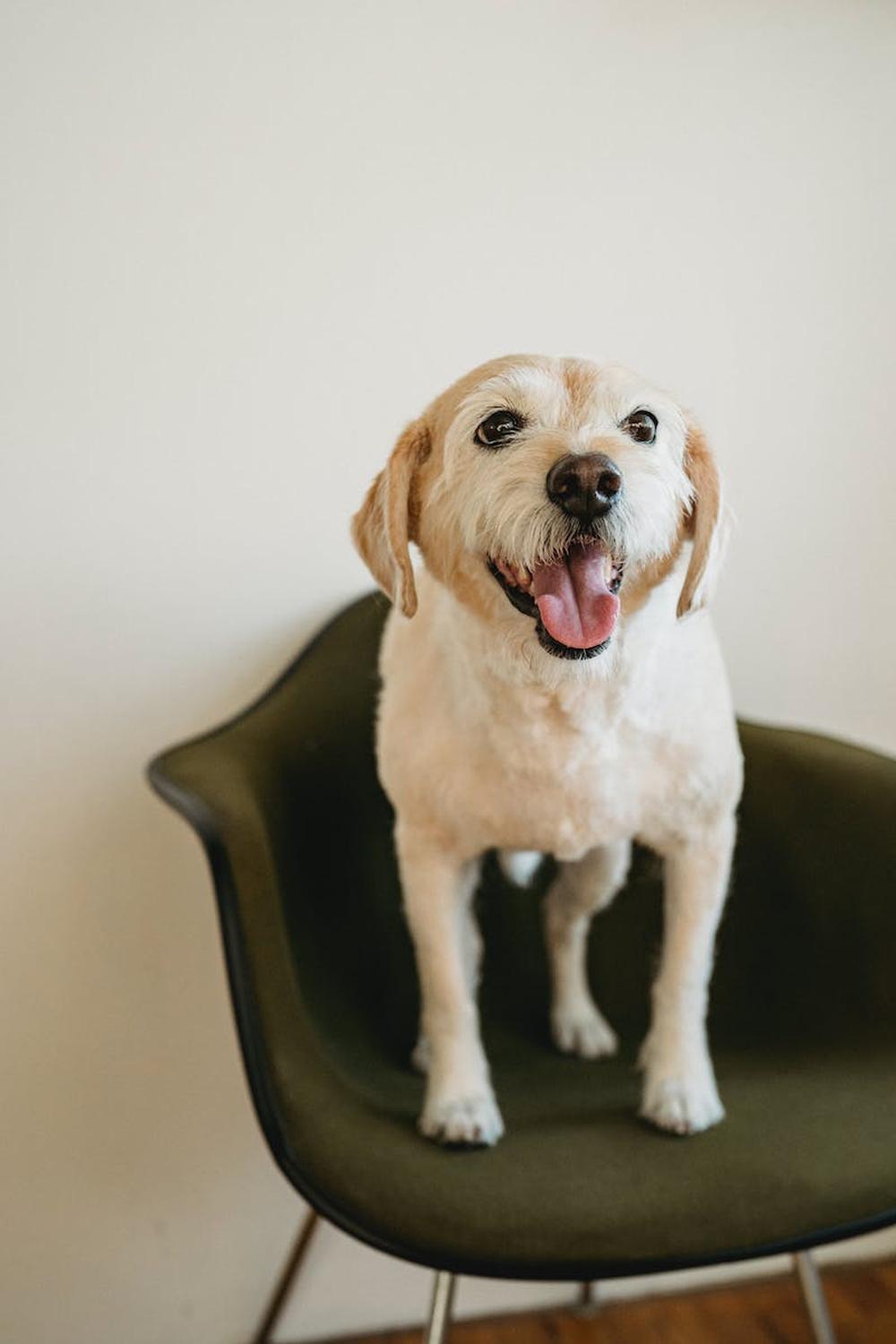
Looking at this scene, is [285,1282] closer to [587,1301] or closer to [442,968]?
[587,1301]

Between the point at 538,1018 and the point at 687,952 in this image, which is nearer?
the point at 687,952

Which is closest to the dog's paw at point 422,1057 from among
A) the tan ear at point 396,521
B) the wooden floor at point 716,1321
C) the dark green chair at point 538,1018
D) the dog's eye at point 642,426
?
the dark green chair at point 538,1018

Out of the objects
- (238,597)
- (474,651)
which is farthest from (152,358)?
(474,651)

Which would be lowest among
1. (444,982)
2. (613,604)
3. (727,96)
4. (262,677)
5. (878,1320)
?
(878,1320)

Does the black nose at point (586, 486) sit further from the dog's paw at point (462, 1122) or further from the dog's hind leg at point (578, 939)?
the dog's paw at point (462, 1122)

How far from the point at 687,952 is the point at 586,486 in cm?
64

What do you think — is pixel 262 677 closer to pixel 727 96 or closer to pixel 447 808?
pixel 447 808

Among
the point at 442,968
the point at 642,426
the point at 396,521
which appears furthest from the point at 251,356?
the point at 442,968

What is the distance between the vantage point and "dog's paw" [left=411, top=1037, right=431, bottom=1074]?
1495mm

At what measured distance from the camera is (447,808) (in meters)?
1.30

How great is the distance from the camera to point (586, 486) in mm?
1085

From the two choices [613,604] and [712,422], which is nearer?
[613,604]

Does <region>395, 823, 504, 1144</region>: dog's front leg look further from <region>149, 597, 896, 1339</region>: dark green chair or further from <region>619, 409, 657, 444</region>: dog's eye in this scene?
<region>619, 409, 657, 444</region>: dog's eye

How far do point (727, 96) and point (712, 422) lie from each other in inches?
21.8
